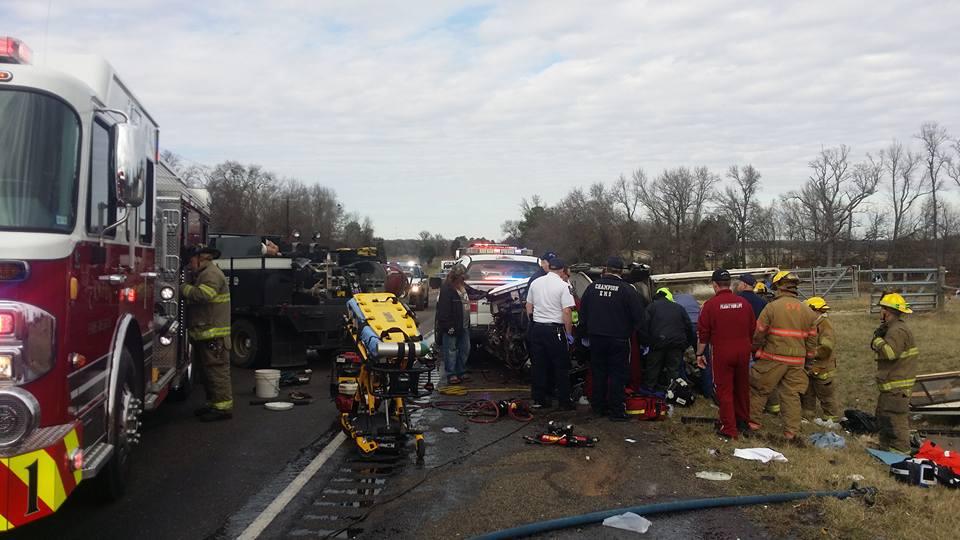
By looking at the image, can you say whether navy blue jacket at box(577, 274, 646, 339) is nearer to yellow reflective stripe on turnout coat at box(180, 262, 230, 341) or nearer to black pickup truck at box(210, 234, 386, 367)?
yellow reflective stripe on turnout coat at box(180, 262, 230, 341)

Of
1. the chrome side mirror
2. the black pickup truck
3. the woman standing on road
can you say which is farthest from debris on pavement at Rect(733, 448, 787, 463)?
the black pickup truck

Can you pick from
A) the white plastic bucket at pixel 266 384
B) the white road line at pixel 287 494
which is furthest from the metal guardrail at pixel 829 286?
the white road line at pixel 287 494

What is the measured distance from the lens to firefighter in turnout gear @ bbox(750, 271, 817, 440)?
311 inches

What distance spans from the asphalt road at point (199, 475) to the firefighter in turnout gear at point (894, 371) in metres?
6.16

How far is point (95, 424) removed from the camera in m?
4.64

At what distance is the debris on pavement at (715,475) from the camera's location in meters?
6.33

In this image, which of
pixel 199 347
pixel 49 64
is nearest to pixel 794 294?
pixel 199 347

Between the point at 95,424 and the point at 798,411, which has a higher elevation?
the point at 95,424

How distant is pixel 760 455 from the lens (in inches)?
276

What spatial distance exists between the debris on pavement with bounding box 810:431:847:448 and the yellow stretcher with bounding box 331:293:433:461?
4070 mm

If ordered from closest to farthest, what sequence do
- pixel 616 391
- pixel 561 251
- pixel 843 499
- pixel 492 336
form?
pixel 843 499
pixel 616 391
pixel 492 336
pixel 561 251

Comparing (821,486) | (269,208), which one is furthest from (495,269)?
(269,208)

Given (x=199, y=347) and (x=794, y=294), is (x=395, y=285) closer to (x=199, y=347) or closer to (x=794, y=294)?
Result: (x=199, y=347)

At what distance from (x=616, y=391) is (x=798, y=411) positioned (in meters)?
1.95
